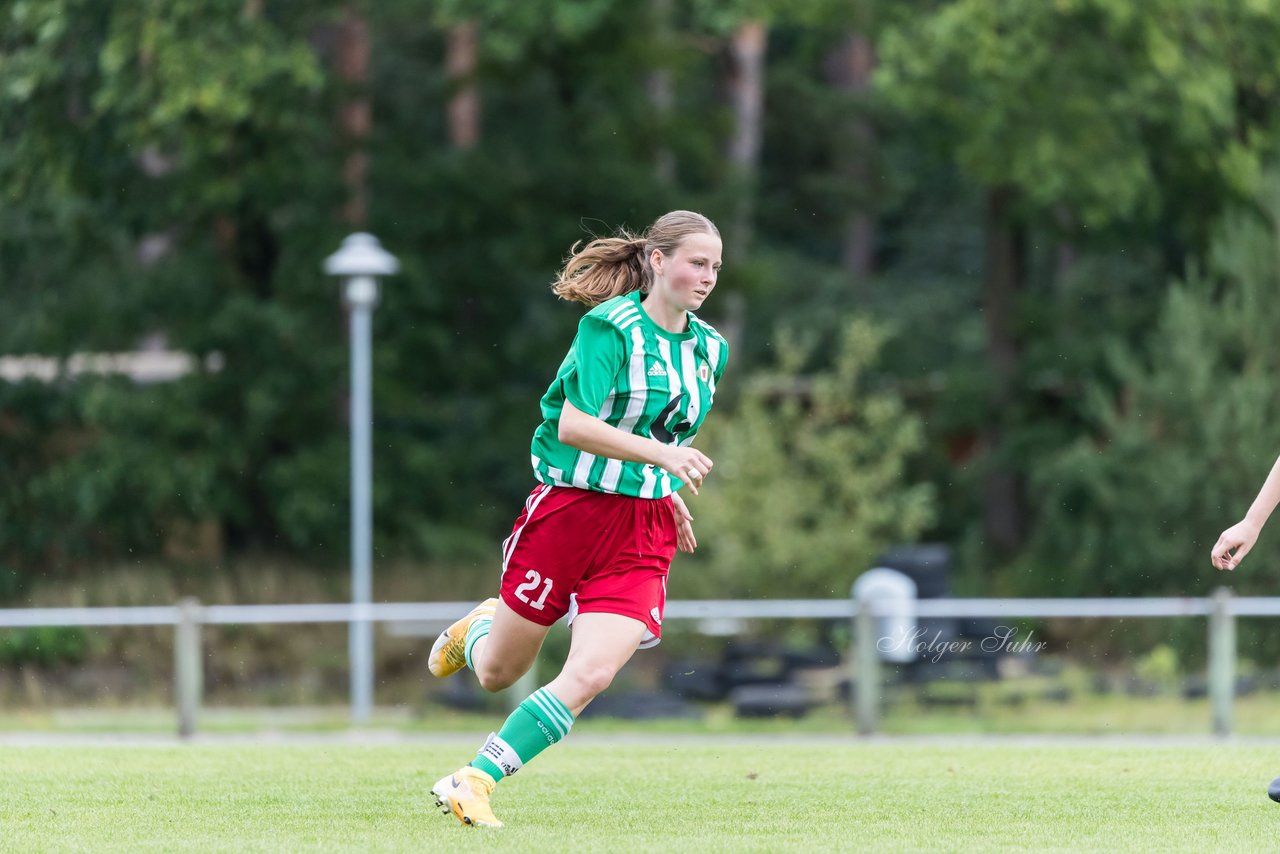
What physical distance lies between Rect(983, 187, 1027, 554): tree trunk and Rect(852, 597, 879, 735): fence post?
15843 mm

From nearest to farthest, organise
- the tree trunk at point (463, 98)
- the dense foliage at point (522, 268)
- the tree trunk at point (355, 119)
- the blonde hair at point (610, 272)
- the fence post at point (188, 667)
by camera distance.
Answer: the blonde hair at point (610, 272) → the fence post at point (188, 667) → the dense foliage at point (522, 268) → the tree trunk at point (355, 119) → the tree trunk at point (463, 98)

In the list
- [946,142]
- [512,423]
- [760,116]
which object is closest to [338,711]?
[512,423]

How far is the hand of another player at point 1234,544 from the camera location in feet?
18.9

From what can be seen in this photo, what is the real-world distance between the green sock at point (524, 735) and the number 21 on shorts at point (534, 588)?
0.31 m

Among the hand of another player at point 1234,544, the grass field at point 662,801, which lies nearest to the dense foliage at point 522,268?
the grass field at point 662,801

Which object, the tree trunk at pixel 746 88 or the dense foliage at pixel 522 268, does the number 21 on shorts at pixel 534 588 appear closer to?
the dense foliage at pixel 522 268

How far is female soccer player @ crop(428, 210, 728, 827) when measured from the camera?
566 cm

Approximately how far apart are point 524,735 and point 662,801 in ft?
3.23

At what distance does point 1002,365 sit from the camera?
2836cm

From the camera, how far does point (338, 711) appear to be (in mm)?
15203

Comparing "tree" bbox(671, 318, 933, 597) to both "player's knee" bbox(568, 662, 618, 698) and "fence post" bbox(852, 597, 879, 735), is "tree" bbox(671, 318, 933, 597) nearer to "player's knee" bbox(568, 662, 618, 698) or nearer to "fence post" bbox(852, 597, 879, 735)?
"fence post" bbox(852, 597, 879, 735)

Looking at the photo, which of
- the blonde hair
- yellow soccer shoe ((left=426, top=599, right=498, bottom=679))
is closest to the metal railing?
yellow soccer shoe ((left=426, top=599, right=498, bottom=679))

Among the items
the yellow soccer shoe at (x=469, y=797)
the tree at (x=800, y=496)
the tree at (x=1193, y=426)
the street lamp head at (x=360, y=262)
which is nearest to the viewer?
the yellow soccer shoe at (x=469, y=797)

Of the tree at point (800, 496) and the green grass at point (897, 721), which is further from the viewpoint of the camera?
the tree at point (800, 496)
